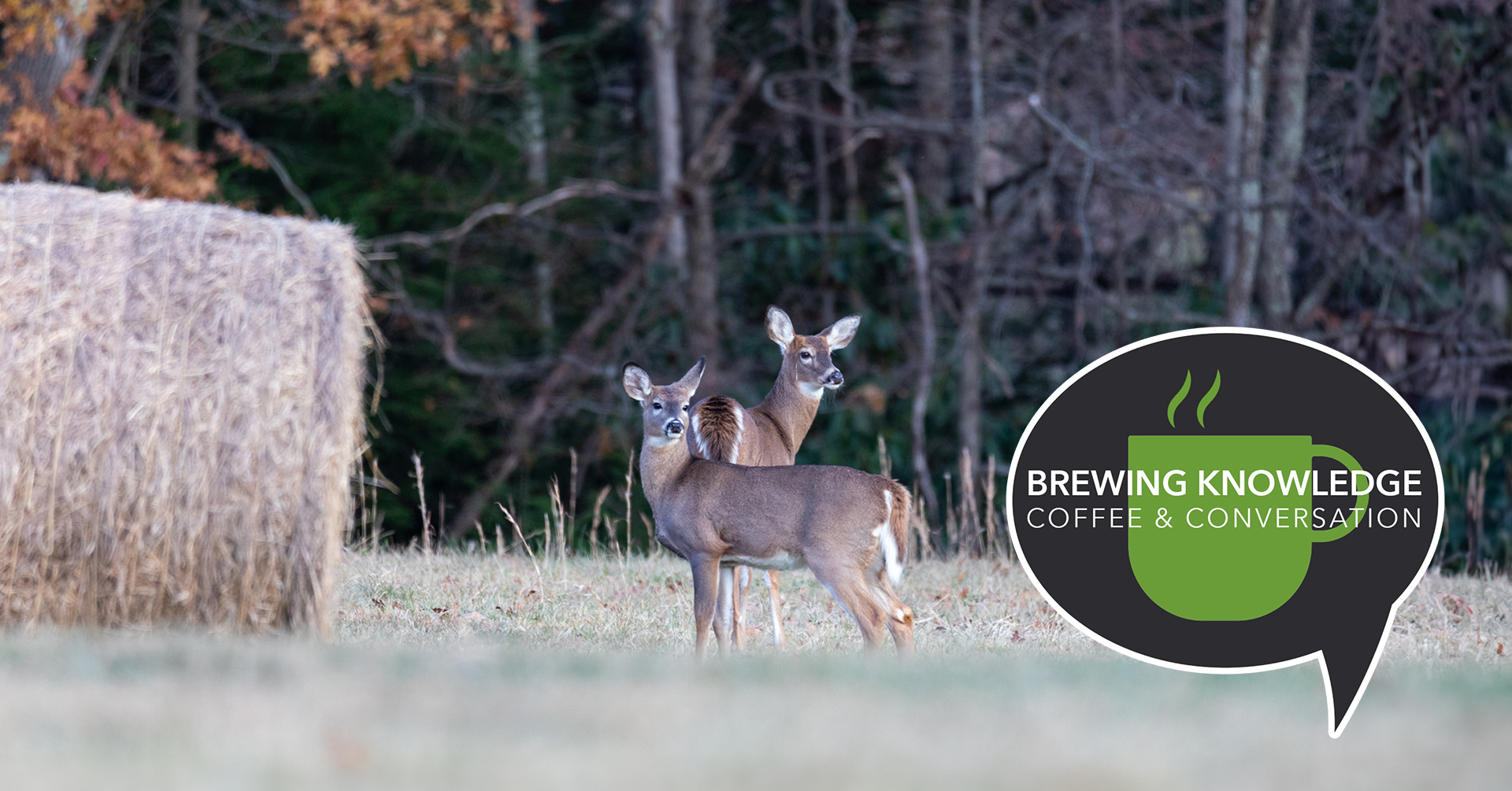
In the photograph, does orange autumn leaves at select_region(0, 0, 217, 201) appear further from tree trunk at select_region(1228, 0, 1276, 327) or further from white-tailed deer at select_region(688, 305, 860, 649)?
tree trunk at select_region(1228, 0, 1276, 327)

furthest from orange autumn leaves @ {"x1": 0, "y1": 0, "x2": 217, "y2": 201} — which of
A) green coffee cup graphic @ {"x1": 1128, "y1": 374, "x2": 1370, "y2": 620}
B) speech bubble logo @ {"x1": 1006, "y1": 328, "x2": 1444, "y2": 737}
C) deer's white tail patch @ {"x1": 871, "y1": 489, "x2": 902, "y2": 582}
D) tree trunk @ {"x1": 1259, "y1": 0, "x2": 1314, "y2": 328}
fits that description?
tree trunk @ {"x1": 1259, "y1": 0, "x2": 1314, "y2": 328}

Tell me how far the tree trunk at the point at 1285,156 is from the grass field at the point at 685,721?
10350 millimetres

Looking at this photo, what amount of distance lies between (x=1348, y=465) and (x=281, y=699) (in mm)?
4438

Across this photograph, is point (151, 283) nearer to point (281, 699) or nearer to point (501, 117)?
point (281, 699)

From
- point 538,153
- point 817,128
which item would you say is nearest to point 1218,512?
point 817,128

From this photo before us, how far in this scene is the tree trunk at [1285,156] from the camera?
15570 millimetres

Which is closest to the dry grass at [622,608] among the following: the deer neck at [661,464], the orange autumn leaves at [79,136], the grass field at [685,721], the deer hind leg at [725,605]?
the deer hind leg at [725,605]

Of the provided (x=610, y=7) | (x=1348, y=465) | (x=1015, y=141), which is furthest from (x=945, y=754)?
(x=610, y=7)

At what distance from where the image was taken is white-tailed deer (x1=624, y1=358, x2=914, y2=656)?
686cm

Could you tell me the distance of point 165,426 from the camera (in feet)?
19.4

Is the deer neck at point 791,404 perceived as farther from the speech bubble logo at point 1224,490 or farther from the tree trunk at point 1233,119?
the tree trunk at point 1233,119

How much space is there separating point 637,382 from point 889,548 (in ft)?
5.57

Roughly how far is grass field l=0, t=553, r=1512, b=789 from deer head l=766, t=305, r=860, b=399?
3.21m

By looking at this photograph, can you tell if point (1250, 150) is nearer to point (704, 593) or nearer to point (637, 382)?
point (637, 382)
